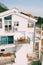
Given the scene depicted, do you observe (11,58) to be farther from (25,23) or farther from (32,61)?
(25,23)

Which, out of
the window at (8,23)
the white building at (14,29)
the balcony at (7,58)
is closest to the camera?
the balcony at (7,58)

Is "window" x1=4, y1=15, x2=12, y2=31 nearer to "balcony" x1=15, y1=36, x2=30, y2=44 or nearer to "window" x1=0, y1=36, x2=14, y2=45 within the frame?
"window" x1=0, y1=36, x2=14, y2=45

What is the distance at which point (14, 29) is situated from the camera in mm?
13445

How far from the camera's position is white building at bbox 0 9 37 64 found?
43.4 ft

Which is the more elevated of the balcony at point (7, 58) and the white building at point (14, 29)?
the white building at point (14, 29)

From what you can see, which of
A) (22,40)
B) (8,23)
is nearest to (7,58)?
(22,40)

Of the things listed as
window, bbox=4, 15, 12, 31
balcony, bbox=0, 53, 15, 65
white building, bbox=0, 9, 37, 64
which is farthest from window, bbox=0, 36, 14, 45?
balcony, bbox=0, 53, 15, 65

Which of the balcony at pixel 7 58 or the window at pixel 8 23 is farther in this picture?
the window at pixel 8 23

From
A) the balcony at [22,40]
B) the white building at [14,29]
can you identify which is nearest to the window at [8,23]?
the white building at [14,29]

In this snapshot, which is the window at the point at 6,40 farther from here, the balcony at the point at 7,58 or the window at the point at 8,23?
the balcony at the point at 7,58

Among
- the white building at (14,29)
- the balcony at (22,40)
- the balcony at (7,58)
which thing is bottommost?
the balcony at (7,58)

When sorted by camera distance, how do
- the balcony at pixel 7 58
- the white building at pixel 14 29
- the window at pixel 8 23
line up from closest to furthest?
the balcony at pixel 7 58 < the white building at pixel 14 29 < the window at pixel 8 23

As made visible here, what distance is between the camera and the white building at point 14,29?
13222mm

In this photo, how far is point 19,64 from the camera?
13578 mm
